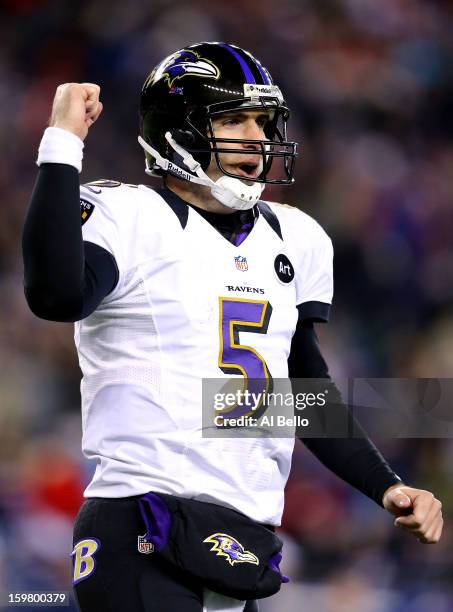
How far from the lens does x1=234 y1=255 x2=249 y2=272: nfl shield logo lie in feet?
7.24

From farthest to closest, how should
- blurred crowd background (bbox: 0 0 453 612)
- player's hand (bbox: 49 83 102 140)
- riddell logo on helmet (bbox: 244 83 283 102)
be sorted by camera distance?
blurred crowd background (bbox: 0 0 453 612), riddell logo on helmet (bbox: 244 83 283 102), player's hand (bbox: 49 83 102 140)

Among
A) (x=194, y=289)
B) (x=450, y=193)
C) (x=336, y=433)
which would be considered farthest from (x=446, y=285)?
(x=194, y=289)

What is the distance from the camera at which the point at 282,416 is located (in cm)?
219

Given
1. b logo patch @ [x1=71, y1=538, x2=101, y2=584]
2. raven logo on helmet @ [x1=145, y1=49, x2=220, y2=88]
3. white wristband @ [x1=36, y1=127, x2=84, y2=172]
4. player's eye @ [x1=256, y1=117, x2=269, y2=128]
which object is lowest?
b logo patch @ [x1=71, y1=538, x2=101, y2=584]

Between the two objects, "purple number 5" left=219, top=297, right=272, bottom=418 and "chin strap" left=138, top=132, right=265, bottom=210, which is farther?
"chin strap" left=138, top=132, right=265, bottom=210

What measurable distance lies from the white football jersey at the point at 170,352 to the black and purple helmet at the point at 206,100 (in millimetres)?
180

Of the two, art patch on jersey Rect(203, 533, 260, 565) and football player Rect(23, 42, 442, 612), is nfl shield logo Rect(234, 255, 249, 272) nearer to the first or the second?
football player Rect(23, 42, 442, 612)

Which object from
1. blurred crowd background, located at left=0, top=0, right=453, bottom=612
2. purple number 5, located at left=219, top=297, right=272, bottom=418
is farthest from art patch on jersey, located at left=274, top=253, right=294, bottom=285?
blurred crowd background, located at left=0, top=0, right=453, bottom=612

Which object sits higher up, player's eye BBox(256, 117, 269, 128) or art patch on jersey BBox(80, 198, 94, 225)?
player's eye BBox(256, 117, 269, 128)

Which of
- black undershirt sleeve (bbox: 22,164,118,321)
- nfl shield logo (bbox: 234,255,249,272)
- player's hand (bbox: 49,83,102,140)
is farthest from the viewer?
nfl shield logo (bbox: 234,255,249,272)

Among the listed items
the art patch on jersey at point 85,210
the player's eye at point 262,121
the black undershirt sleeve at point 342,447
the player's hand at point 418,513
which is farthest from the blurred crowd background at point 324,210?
the art patch on jersey at point 85,210

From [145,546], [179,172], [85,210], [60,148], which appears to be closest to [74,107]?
[60,148]

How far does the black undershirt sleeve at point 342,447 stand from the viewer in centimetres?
227

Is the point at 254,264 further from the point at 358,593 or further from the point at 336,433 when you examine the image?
the point at 358,593
